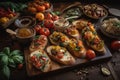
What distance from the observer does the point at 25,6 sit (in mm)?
3414

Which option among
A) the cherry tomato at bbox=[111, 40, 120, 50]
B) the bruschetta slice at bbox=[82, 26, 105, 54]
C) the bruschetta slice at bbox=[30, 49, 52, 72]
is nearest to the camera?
the bruschetta slice at bbox=[30, 49, 52, 72]

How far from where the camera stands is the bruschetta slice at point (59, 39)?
2.79 m

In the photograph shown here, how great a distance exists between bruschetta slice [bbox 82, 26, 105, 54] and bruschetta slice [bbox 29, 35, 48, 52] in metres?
0.67

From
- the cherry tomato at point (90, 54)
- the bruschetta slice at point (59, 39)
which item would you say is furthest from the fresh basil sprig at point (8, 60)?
the cherry tomato at point (90, 54)

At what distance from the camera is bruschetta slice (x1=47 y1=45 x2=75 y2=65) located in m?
2.55

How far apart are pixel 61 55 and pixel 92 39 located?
0.61m

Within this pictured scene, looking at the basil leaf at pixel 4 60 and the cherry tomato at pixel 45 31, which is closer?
the basil leaf at pixel 4 60

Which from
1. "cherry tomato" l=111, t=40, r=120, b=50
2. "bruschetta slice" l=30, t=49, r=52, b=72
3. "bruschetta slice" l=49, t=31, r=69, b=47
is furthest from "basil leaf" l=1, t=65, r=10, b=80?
"cherry tomato" l=111, t=40, r=120, b=50

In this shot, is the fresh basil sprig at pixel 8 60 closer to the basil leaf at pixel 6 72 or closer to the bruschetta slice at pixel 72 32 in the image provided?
the basil leaf at pixel 6 72

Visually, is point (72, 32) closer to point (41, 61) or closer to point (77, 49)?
point (77, 49)

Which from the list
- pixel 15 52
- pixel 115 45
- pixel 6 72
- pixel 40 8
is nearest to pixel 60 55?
pixel 15 52

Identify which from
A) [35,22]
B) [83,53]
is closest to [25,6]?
[35,22]

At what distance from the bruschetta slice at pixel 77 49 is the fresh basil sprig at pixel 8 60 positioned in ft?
2.53

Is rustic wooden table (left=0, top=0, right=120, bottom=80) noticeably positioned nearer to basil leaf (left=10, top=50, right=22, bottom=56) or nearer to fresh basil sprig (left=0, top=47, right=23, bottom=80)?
fresh basil sprig (left=0, top=47, right=23, bottom=80)
